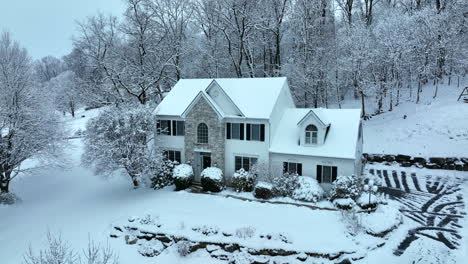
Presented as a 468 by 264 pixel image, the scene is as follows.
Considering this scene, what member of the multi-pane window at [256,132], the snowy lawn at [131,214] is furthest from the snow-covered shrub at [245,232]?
the multi-pane window at [256,132]

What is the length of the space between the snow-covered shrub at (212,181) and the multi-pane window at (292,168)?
4606 millimetres

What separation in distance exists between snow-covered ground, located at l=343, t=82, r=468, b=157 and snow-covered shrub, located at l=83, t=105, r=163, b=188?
20.2 m

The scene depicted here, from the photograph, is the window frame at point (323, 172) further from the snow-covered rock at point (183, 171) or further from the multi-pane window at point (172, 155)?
the multi-pane window at point (172, 155)

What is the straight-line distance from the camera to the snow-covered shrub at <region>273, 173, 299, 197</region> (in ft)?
62.8

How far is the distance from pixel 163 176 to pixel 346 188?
41.7 ft

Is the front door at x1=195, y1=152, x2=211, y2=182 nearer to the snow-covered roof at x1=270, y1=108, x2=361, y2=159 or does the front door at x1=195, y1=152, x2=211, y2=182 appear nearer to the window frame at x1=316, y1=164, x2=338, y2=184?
the snow-covered roof at x1=270, y1=108, x2=361, y2=159

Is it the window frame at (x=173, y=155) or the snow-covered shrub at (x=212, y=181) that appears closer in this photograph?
the snow-covered shrub at (x=212, y=181)

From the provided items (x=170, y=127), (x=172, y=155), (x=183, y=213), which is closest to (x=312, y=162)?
(x=183, y=213)

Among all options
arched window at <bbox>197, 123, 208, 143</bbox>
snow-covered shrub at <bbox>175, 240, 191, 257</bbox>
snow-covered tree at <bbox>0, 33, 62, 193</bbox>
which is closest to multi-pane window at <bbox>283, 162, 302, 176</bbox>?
arched window at <bbox>197, 123, 208, 143</bbox>

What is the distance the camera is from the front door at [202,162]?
22.7 meters

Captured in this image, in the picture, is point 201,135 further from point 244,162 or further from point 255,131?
point 255,131

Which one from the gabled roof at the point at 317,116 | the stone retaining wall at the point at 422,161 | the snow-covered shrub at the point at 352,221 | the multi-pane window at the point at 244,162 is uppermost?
the gabled roof at the point at 317,116

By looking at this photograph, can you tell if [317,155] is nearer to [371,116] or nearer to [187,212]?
[187,212]

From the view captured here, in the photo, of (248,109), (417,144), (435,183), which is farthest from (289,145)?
(417,144)
